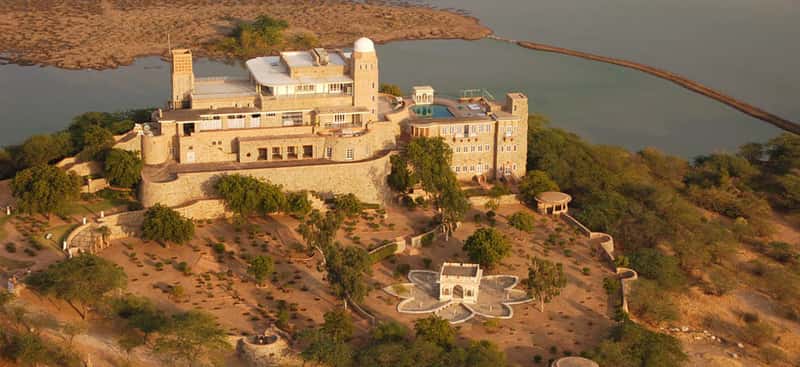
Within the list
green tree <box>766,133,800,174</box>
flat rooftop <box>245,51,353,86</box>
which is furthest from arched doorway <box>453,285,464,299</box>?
green tree <box>766,133,800,174</box>

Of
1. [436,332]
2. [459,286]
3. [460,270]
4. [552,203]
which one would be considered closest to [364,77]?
[552,203]

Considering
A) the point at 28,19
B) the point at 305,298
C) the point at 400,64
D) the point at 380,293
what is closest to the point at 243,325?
the point at 305,298

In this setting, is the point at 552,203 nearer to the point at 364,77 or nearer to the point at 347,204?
the point at 347,204

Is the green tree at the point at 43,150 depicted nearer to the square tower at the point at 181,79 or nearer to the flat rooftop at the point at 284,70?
the square tower at the point at 181,79

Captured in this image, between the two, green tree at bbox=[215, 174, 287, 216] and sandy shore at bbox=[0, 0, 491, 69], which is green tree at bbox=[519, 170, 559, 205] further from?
sandy shore at bbox=[0, 0, 491, 69]

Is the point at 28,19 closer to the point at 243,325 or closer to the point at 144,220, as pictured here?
the point at 144,220
